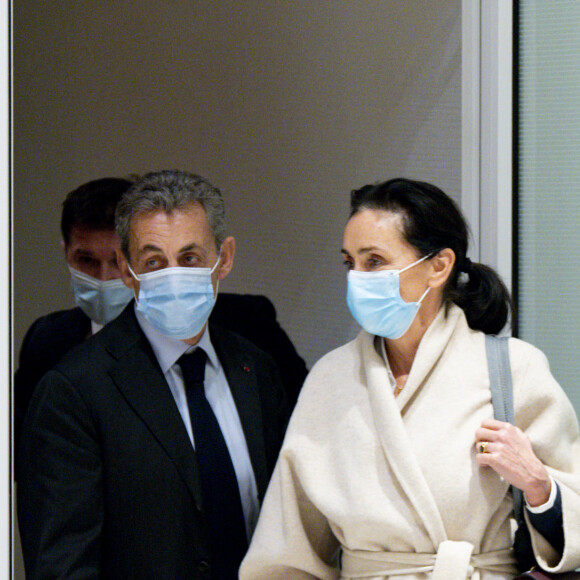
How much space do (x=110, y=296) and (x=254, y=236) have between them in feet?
3.29

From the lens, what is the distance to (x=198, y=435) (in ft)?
7.61

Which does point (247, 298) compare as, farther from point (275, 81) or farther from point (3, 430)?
point (3, 430)

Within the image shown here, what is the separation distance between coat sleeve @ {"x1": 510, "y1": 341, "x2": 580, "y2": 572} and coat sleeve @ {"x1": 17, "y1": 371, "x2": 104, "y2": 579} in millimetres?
924

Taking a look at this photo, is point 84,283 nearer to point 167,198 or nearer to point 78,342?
point 78,342

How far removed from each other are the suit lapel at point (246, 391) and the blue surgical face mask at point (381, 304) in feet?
1.32

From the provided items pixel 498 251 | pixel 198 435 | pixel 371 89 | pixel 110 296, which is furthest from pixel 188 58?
pixel 198 435

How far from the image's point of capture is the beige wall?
3223mm

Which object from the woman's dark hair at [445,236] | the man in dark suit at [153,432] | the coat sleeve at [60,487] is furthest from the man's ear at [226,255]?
the coat sleeve at [60,487]

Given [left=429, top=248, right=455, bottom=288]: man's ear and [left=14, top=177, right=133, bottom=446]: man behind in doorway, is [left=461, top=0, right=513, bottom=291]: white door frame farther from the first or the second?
[left=14, top=177, right=133, bottom=446]: man behind in doorway

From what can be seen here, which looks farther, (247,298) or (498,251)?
(247,298)

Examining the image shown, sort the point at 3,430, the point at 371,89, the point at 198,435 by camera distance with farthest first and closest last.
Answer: the point at 371,89, the point at 198,435, the point at 3,430

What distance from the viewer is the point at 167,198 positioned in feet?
7.63

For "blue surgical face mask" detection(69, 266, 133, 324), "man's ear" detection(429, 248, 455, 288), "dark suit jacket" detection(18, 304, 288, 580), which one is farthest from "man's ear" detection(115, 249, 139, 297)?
"man's ear" detection(429, 248, 455, 288)

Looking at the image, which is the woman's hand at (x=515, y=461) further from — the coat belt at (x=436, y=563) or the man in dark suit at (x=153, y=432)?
the man in dark suit at (x=153, y=432)
